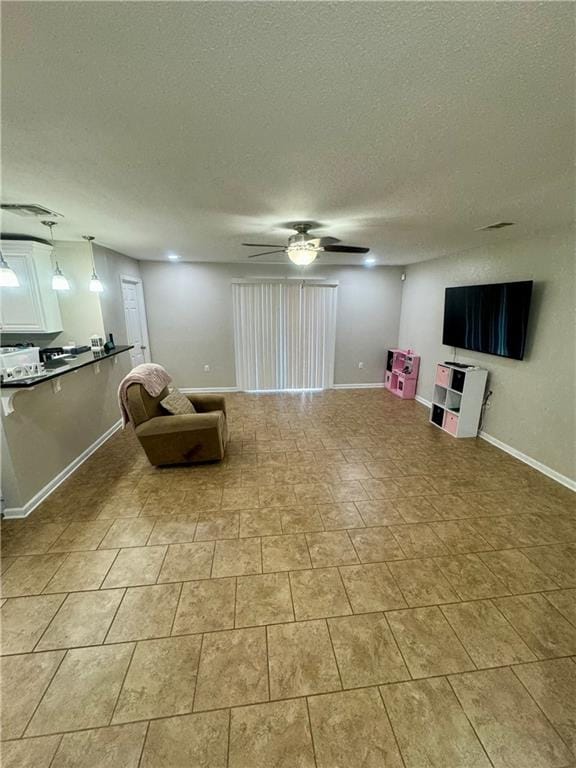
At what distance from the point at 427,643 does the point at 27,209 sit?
155 inches

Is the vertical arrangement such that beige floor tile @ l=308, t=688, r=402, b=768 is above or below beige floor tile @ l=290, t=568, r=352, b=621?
below

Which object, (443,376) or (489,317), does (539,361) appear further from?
(443,376)

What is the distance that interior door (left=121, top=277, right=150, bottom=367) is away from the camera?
4.73 meters

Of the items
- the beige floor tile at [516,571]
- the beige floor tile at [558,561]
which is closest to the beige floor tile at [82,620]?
the beige floor tile at [516,571]

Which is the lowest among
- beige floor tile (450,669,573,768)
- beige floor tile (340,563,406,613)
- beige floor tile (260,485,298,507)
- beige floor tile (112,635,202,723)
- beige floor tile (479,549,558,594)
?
beige floor tile (450,669,573,768)

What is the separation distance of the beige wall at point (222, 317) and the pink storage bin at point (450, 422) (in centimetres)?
220

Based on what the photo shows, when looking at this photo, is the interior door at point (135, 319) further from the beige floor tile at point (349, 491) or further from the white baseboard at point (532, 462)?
the white baseboard at point (532, 462)

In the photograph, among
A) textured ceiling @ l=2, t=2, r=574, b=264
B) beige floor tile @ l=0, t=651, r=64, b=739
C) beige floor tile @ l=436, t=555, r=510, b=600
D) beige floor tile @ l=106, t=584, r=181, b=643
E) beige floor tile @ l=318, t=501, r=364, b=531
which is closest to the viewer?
textured ceiling @ l=2, t=2, r=574, b=264

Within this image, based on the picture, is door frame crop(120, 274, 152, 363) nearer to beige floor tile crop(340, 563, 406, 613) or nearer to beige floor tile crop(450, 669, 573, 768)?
beige floor tile crop(340, 563, 406, 613)

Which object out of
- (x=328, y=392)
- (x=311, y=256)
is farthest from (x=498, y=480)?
(x=328, y=392)

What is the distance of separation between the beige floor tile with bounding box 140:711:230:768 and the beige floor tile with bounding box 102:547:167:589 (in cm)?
76

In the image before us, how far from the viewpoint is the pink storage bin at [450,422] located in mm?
3987

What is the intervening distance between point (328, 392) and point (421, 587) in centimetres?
421

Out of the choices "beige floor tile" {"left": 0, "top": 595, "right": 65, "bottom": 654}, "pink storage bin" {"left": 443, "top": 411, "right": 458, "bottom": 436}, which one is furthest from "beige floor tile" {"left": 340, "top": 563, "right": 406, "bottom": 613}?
"pink storage bin" {"left": 443, "top": 411, "right": 458, "bottom": 436}
